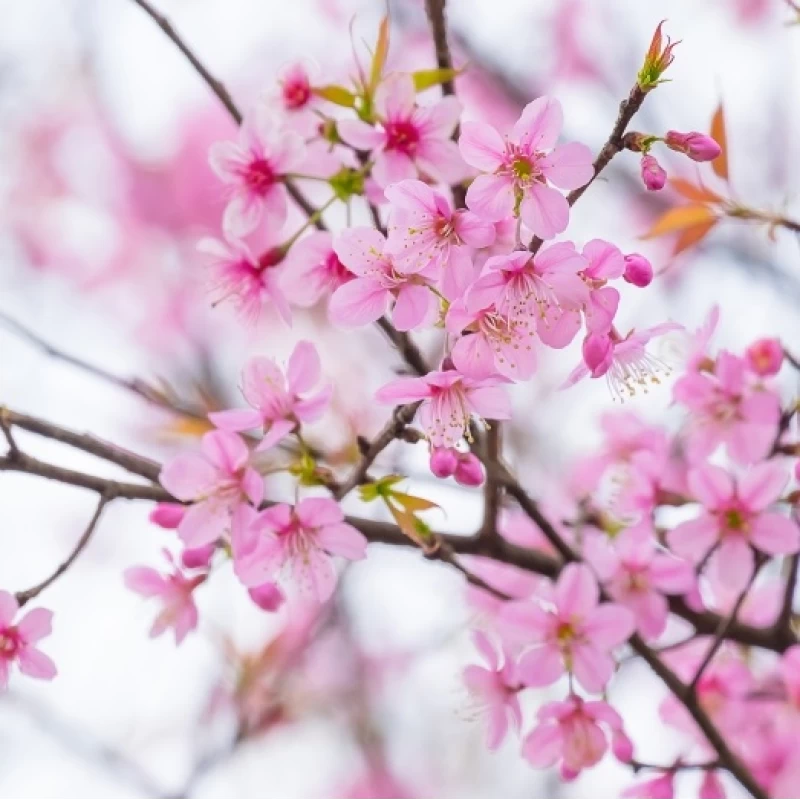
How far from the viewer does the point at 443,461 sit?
0.84 meters

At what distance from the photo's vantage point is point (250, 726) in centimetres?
187

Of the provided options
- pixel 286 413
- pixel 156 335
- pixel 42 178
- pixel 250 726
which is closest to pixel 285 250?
pixel 286 413

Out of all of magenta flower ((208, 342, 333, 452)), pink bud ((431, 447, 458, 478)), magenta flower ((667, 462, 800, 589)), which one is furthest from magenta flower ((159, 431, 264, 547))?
magenta flower ((667, 462, 800, 589))

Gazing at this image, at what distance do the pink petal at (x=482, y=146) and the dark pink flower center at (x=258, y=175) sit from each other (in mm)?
317

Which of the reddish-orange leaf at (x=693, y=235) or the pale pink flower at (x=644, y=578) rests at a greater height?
the reddish-orange leaf at (x=693, y=235)

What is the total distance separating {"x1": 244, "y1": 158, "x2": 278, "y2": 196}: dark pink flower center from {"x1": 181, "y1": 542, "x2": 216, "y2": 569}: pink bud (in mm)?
385

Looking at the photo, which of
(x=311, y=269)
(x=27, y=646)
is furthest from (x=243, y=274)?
(x=27, y=646)

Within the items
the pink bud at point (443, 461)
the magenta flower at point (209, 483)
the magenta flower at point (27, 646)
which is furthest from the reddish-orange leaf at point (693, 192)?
the magenta flower at point (27, 646)

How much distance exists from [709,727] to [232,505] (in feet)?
1.89

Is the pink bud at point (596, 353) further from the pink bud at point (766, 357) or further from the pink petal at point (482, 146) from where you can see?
the pink bud at point (766, 357)

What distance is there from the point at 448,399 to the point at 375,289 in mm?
110

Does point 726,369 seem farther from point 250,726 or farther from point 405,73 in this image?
point 250,726

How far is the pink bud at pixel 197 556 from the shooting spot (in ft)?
3.13

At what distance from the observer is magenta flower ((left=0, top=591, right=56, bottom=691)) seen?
3.09 ft
